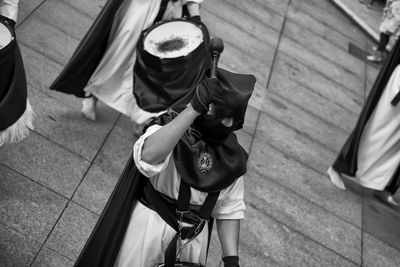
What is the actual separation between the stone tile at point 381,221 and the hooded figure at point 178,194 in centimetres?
314

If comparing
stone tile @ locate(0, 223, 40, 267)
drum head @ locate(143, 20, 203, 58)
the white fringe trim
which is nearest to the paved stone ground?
stone tile @ locate(0, 223, 40, 267)

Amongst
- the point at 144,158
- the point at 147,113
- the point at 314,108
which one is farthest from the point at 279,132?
the point at 144,158

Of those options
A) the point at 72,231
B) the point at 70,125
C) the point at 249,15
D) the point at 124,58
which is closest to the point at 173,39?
the point at 124,58

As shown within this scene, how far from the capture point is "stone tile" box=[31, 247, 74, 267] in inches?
156

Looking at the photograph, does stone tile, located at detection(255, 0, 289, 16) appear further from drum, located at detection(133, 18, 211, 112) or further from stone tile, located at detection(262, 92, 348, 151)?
drum, located at detection(133, 18, 211, 112)

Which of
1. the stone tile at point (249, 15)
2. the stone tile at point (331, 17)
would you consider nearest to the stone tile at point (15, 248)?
the stone tile at point (249, 15)

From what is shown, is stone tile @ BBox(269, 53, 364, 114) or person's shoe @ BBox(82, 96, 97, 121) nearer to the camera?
person's shoe @ BBox(82, 96, 97, 121)

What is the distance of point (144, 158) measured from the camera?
109 inches

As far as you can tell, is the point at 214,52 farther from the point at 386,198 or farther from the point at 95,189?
the point at 386,198

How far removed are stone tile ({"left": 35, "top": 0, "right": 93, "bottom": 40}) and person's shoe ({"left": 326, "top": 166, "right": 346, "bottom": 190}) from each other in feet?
9.51

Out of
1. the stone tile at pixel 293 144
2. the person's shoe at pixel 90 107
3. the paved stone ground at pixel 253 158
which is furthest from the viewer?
the stone tile at pixel 293 144

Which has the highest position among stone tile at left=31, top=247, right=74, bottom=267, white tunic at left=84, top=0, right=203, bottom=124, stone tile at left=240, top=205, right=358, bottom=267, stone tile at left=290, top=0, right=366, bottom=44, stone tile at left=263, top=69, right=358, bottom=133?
white tunic at left=84, top=0, right=203, bottom=124

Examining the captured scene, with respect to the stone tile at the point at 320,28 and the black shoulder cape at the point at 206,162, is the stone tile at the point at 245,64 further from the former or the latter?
the black shoulder cape at the point at 206,162

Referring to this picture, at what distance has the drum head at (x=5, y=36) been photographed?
3586mm
